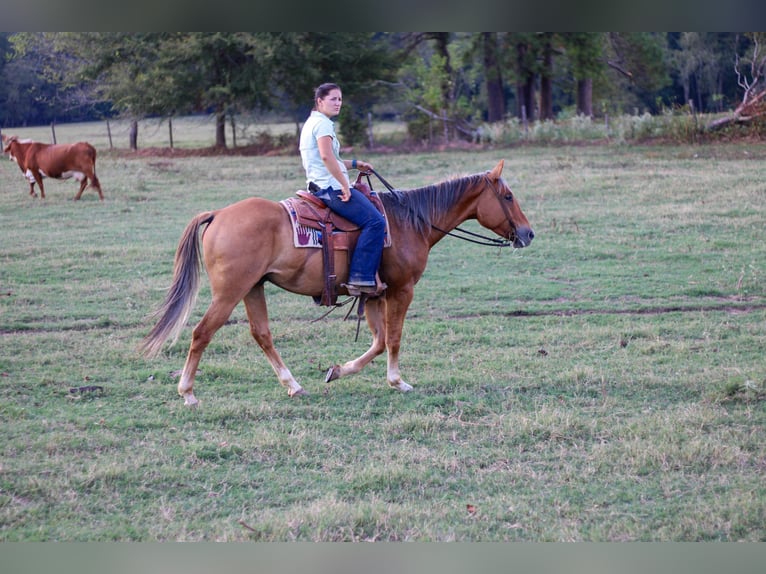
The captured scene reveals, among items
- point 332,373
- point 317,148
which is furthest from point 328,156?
point 332,373

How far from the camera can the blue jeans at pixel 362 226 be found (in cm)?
598

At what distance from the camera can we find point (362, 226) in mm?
6023

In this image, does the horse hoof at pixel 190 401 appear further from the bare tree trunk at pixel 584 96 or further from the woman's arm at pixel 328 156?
the bare tree trunk at pixel 584 96

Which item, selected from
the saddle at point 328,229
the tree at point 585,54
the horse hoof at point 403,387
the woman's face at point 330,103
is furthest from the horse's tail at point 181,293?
the tree at point 585,54

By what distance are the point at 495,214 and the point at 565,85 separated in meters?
29.0

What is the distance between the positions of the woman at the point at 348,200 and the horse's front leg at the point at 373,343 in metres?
0.41

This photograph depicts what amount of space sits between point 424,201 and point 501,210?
655 millimetres

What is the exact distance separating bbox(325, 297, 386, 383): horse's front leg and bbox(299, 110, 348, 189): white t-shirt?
112 centimetres

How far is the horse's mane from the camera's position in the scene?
6.39m

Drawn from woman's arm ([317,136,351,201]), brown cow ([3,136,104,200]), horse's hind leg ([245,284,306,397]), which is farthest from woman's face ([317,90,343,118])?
brown cow ([3,136,104,200])
